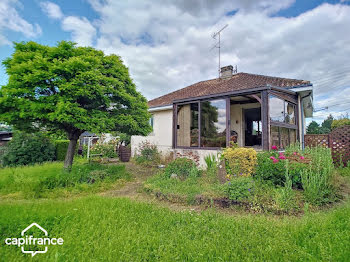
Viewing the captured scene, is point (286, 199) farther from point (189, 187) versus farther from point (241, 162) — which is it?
point (189, 187)

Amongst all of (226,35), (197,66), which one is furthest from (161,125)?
(226,35)

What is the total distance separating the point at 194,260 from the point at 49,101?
5.22m

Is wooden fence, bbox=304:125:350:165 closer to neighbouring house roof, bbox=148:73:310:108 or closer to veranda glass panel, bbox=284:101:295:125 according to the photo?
veranda glass panel, bbox=284:101:295:125

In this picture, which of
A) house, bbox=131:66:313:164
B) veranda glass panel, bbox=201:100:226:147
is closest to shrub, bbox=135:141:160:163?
house, bbox=131:66:313:164

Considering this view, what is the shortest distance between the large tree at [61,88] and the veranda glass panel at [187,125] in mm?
3056

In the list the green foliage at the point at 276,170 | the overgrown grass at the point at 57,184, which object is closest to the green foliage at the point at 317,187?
the green foliage at the point at 276,170

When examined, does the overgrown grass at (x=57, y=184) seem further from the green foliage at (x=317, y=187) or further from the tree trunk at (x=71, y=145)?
the green foliage at (x=317, y=187)

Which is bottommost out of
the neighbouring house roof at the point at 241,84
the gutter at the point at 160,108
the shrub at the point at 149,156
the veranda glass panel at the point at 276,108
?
the shrub at the point at 149,156

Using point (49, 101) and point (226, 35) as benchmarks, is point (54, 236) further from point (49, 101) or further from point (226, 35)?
point (226, 35)

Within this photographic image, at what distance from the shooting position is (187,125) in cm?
839

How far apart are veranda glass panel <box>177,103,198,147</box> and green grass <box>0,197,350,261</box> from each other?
193 inches

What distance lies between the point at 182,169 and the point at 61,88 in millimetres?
4302

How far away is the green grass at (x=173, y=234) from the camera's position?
2074mm

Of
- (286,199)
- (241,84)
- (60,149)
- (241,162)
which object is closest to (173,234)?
(286,199)
